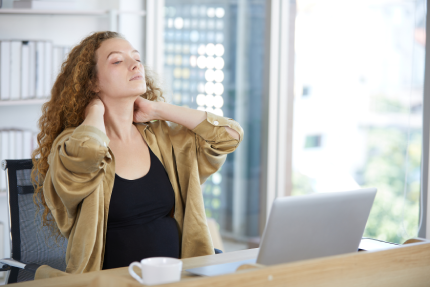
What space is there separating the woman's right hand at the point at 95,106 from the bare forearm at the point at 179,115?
215 millimetres

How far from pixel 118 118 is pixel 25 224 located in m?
0.52

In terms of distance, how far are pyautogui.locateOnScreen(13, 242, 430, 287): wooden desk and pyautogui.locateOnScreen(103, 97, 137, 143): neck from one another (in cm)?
68

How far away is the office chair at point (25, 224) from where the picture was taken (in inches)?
70.2

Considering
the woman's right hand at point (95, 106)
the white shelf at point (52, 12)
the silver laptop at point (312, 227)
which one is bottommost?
the silver laptop at point (312, 227)

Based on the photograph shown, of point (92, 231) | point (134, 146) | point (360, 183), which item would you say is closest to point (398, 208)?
point (360, 183)

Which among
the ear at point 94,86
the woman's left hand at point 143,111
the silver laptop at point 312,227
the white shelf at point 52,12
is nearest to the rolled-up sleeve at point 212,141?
the woman's left hand at point 143,111

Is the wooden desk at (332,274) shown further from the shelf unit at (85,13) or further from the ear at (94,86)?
the shelf unit at (85,13)

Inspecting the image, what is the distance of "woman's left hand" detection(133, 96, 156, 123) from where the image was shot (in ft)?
6.10

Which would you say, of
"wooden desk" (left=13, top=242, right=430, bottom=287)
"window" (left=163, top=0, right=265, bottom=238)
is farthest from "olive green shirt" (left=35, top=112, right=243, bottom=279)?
"window" (left=163, top=0, right=265, bottom=238)

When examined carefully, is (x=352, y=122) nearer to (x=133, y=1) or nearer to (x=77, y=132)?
(x=133, y=1)

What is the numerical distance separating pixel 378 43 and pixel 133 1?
5.57 ft

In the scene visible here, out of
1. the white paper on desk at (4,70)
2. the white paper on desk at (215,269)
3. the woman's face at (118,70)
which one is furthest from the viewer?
the white paper on desk at (4,70)

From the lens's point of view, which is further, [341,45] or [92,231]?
[341,45]

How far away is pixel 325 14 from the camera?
3244 mm
